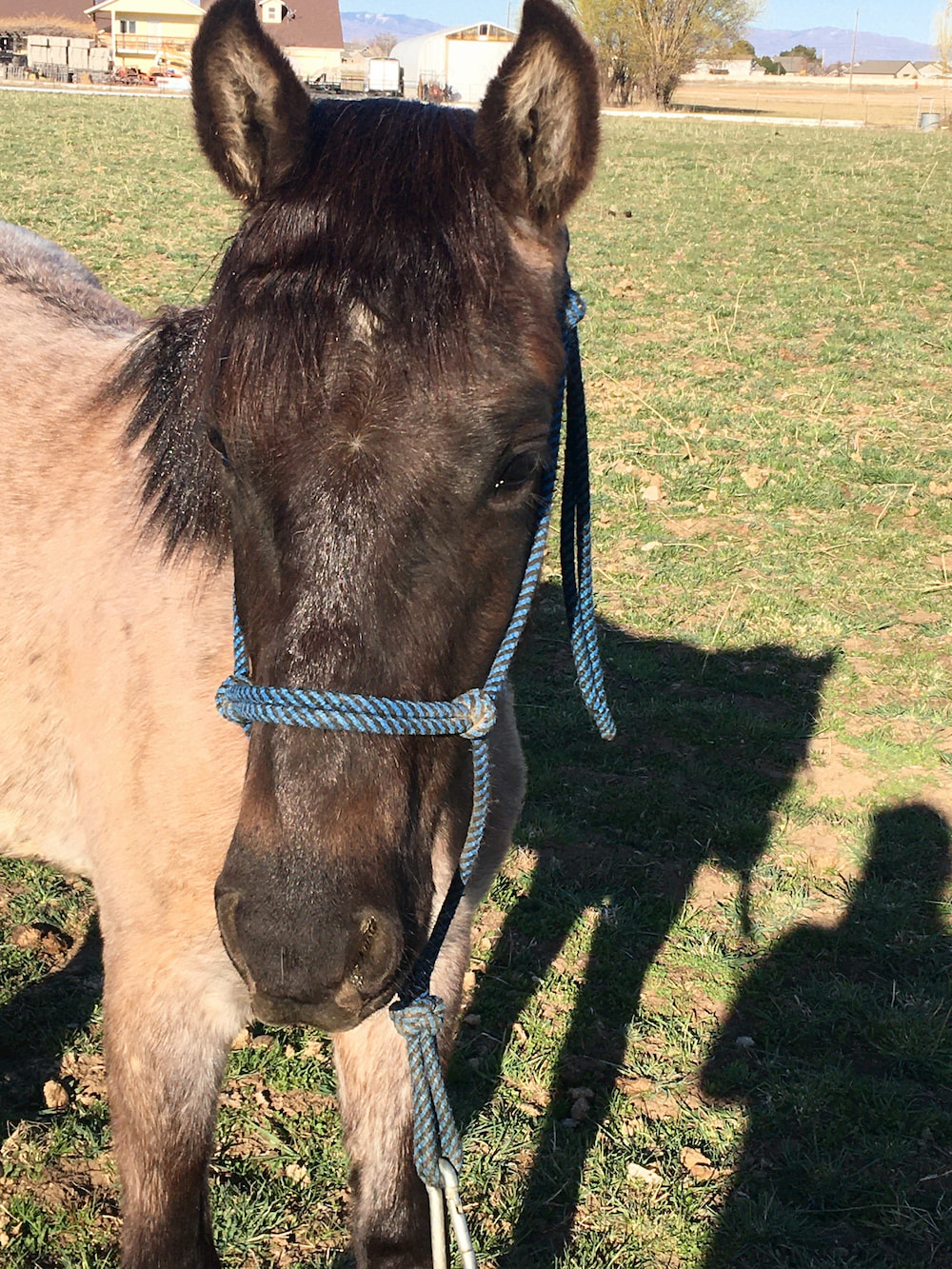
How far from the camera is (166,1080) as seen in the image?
7.35 feet

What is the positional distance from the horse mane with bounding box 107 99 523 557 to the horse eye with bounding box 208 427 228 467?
1.2 inches

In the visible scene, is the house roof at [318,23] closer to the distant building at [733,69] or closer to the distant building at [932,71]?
the distant building at [733,69]

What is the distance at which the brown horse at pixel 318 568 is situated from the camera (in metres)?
1.56

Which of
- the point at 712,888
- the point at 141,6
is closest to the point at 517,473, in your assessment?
the point at 712,888

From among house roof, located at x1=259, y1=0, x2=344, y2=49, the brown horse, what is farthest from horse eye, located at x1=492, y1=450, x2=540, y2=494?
house roof, located at x1=259, y1=0, x2=344, y2=49

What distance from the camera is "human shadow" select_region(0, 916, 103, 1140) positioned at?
127 inches

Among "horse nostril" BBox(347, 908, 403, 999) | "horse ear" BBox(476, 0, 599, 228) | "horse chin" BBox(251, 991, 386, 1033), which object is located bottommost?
"horse chin" BBox(251, 991, 386, 1033)

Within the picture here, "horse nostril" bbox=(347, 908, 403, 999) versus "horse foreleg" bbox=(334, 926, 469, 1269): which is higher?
"horse nostril" bbox=(347, 908, 403, 999)

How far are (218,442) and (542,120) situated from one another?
780 millimetres

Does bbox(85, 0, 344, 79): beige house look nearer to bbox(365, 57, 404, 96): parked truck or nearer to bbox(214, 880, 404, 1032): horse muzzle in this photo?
bbox(365, 57, 404, 96): parked truck

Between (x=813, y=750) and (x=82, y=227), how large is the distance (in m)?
12.2

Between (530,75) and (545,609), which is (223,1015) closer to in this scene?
(530,75)

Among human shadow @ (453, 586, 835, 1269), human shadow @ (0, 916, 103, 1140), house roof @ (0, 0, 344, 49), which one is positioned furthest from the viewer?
house roof @ (0, 0, 344, 49)

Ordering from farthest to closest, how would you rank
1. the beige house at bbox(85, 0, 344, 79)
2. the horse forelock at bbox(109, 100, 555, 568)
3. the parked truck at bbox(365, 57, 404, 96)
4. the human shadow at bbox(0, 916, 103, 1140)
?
the beige house at bbox(85, 0, 344, 79) < the parked truck at bbox(365, 57, 404, 96) < the human shadow at bbox(0, 916, 103, 1140) < the horse forelock at bbox(109, 100, 555, 568)
